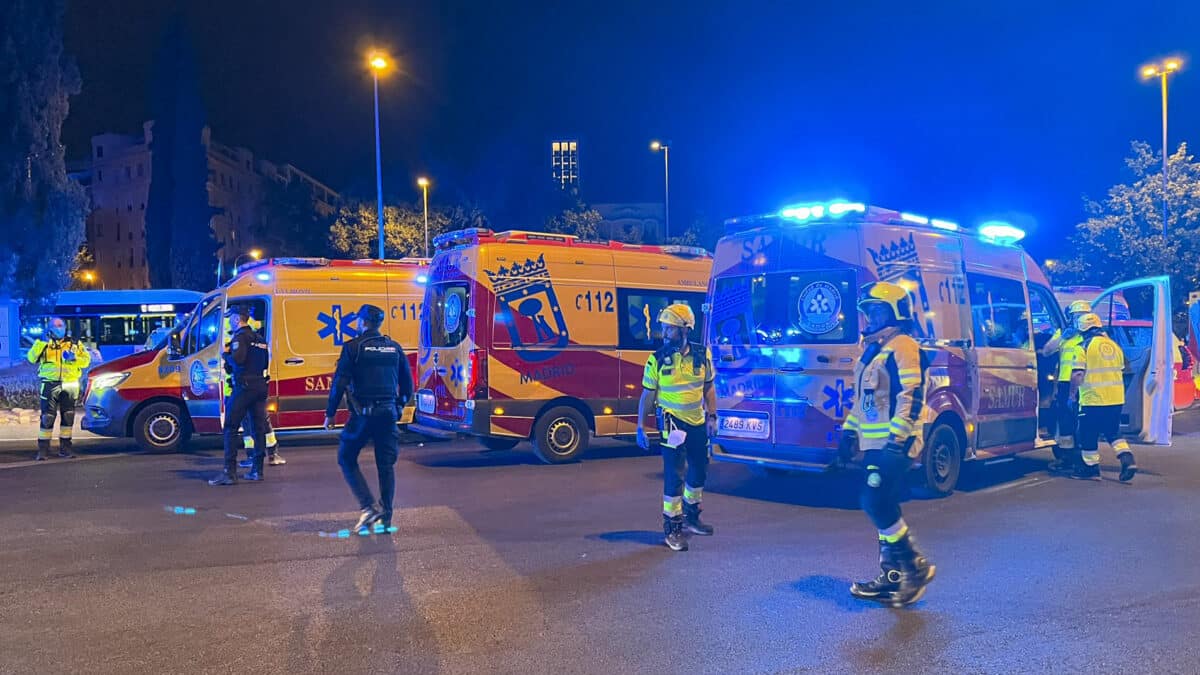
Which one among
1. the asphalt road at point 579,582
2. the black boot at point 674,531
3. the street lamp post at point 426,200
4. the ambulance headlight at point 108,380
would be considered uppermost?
the street lamp post at point 426,200

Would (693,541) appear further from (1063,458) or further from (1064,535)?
(1063,458)

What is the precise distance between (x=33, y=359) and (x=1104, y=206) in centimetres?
2661

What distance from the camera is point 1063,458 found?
9.80 metres

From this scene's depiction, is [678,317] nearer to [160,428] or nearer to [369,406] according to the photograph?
[369,406]

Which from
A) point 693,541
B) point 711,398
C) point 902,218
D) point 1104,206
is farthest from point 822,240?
point 1104,206

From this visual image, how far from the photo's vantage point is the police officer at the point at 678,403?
20.5ft

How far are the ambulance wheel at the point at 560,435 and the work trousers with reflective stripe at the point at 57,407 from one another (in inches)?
245

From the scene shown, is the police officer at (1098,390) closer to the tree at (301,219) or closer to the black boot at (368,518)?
the black boot at (368,518)

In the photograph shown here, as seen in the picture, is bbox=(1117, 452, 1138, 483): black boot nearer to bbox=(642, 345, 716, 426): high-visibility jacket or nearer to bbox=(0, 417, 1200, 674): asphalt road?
bbox=(0, 417, 1200, 674): asphalt road

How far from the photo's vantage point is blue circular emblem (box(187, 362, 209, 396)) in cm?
1187

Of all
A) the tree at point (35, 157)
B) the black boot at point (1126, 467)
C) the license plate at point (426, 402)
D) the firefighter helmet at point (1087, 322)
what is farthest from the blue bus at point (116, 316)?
the black boot at point (1126, 467)

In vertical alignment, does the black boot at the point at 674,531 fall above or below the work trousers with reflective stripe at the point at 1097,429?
below

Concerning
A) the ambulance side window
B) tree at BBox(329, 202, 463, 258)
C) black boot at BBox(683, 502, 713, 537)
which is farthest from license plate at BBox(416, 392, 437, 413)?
tree at BBox(329, 202, 463, 258)

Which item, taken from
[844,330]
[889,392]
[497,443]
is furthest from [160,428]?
[889,392]
